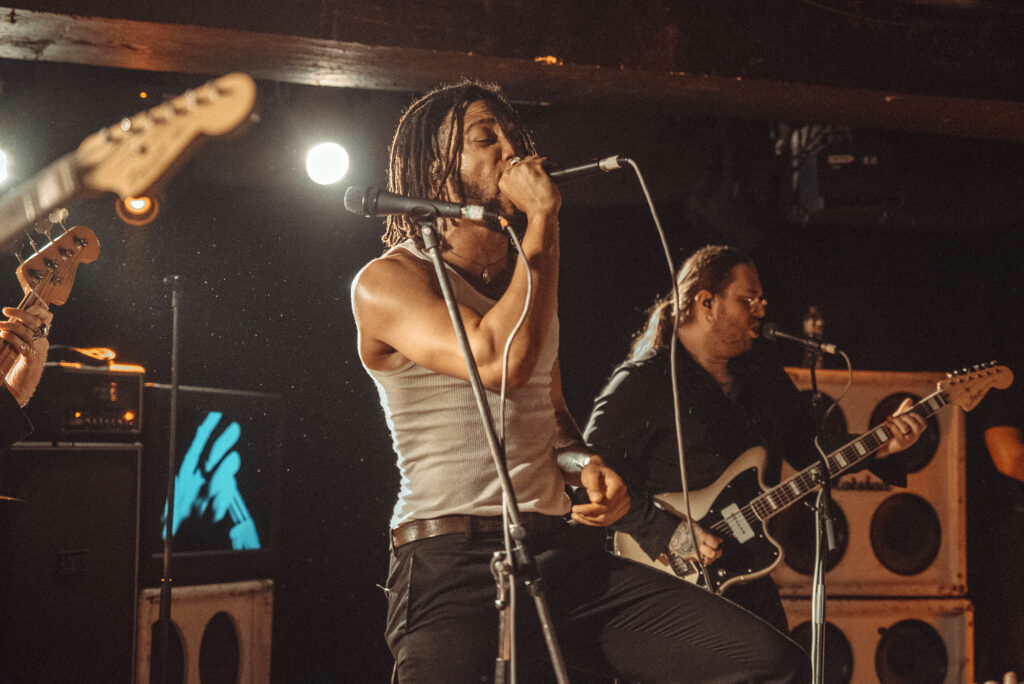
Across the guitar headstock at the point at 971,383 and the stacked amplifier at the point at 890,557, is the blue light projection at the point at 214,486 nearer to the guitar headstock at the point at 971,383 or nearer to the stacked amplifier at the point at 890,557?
the stacked amplifier at the point at 890,557

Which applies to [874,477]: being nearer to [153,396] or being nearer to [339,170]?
[339,170]

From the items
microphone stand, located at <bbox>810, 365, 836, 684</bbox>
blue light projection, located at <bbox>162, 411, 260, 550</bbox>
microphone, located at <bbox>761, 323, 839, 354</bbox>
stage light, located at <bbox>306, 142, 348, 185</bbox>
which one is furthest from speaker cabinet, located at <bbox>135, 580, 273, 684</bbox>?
microphone, located at <bbox>761, 323, 839, 354</bbox>

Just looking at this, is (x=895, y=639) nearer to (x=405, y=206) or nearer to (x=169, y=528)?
(x=169, y=528)

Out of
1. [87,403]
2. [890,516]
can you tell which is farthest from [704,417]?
[87,403]

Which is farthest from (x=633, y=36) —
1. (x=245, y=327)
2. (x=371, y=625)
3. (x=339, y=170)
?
(x=371, y=625)

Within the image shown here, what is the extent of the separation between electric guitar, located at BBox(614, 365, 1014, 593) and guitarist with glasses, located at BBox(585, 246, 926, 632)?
0.11ft

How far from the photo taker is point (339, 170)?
150 inches

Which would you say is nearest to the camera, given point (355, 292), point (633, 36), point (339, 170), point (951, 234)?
point (355, 292)

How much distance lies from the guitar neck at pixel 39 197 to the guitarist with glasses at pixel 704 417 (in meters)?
2.12

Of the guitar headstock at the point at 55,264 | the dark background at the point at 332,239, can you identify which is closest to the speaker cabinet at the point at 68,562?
the guitar headstock at the point at 55,264

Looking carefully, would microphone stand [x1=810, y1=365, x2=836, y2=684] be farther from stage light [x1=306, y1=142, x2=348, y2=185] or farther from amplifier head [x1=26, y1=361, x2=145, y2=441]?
amplifier head [x1=26, y1=361, x2=145, y2=441]

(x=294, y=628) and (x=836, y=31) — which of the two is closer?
(x=836, y=31)

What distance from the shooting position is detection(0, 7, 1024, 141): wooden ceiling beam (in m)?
2.99

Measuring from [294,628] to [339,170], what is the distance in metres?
2.26
